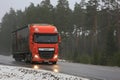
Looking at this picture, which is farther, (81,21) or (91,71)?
(81,21)

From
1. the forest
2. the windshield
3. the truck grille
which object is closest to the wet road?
the truck grille

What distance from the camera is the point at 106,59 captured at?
48875mm

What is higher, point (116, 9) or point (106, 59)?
point (116, 9)

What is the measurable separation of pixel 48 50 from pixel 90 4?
56.5 meters

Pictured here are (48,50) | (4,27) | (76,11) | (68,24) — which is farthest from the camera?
(4,27)

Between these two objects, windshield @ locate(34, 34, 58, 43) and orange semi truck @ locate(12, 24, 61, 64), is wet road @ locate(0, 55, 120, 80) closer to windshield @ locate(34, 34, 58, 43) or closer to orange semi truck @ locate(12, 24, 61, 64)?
orange semi truck @ locate(12, 24, 61, 64)

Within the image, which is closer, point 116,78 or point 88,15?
point 116,78

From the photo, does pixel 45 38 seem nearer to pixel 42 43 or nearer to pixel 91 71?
pixel 42 43

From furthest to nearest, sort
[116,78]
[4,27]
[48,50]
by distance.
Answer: [4,27]
[48,50]
[116,78]

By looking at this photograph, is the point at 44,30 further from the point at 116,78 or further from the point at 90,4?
the point at 90,4

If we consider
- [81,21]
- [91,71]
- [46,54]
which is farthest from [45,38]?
[81,21]

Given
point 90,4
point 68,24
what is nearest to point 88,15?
point 90,4

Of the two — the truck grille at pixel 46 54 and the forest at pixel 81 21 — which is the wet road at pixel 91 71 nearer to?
the truck grille at pixel 46 54

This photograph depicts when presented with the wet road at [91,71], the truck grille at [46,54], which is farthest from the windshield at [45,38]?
the wet road at [91,71]
